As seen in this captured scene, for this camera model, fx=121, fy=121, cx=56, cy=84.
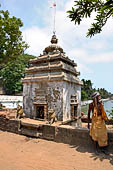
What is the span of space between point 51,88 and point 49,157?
413cm

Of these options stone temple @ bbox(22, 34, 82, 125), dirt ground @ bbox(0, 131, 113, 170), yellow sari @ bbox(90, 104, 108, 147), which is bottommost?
dirt ground @ bbox(0, 131, 113, 170)

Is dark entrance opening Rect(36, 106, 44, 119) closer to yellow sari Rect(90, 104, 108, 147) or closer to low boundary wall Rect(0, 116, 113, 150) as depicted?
low boundary wall Rect(0, 116, 113, 150)

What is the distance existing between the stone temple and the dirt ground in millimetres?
2261

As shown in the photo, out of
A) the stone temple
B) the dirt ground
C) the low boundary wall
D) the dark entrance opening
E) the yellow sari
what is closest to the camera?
the dirt ground

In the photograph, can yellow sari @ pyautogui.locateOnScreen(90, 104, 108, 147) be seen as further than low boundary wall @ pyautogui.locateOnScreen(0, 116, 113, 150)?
No

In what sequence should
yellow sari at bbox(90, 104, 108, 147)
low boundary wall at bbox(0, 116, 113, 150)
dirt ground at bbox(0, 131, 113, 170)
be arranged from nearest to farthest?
Answer: dirt ground at bbox(0, 131, 113, 170)
yellow sari at bbox(90, 104, 108, 147)
low boundary wall at bbox(0, 116, 113, 150)

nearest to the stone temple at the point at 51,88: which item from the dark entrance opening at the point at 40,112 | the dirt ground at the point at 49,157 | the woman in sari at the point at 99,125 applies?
the dark entrance opening at the point at 40,112

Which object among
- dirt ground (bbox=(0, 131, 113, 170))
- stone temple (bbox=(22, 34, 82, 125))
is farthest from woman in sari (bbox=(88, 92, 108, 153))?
stone temple (bbox=(22, 34, 82, 125))

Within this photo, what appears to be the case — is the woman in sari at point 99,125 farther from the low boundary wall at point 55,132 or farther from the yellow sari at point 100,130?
the low boundary wall at point 55,132

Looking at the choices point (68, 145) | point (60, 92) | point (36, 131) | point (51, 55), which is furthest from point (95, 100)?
Result: point (51, 55)

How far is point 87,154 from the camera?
424 centimetres

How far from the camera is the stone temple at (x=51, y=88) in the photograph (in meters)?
7.30

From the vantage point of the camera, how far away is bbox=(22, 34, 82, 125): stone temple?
7.30 metres

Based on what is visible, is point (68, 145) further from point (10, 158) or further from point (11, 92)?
point (11, 92)
